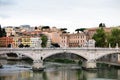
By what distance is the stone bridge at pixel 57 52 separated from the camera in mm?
33156

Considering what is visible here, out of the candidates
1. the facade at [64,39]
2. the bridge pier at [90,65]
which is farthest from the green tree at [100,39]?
the facade at [64,39]

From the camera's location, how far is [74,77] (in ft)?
97.5

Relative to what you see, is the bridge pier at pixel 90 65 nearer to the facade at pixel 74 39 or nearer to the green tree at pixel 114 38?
the green tree at pixel 114 38

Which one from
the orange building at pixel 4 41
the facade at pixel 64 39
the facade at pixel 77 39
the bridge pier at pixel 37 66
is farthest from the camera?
the facade at pixel 64 39

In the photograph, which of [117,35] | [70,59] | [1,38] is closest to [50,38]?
[1,38]

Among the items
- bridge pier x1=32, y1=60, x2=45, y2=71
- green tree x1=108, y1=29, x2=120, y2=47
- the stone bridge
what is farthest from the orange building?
bridge pier x1=32, y1=60, x2=45, y2=71

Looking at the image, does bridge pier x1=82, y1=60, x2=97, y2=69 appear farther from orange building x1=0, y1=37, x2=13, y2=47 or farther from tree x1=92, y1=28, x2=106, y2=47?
orange building x1=0, y1=37, x2=13, y2=47

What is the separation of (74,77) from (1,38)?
2716 cm

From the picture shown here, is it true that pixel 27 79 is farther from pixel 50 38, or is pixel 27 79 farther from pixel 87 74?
pixel 50 38

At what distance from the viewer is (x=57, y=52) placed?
33.8m

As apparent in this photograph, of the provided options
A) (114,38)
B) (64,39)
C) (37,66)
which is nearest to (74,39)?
(64,39)

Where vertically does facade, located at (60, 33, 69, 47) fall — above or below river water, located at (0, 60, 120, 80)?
above

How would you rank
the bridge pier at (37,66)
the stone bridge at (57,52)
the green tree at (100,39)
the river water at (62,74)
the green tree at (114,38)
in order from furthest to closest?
the green tree at (100,39)
the green tree at (114,38)
the stone bridge at (57,52)
the bridge pier at (37,66)
the river water at (62,74)

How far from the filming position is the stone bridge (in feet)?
109
